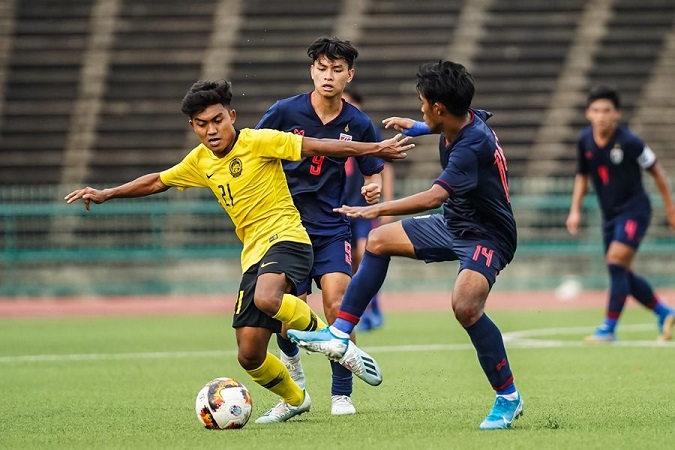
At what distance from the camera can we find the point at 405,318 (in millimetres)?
15844

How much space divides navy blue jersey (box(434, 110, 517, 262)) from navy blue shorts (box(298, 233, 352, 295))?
3.21 ft

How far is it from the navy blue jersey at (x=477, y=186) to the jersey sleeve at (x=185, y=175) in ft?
4.72

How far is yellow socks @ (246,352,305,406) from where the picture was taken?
711 cm

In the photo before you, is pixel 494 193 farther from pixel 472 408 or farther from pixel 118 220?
pixel 118 220

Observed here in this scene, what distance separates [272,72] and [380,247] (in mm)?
17559

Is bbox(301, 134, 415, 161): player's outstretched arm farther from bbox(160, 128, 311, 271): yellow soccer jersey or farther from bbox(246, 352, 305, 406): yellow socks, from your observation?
bbox(246, 352, 305, 406): yellow socks

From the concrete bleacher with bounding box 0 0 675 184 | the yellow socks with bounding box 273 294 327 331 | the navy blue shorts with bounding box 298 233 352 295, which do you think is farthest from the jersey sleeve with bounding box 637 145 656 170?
the concrete bleacher with bounding box 0 0 675 184

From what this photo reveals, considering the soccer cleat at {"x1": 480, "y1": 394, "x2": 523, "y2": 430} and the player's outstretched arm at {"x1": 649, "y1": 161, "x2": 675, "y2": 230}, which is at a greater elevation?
the player's outstretched arm at {"x1": 649, "y1": 161, "x2": 675, "y2": 230}

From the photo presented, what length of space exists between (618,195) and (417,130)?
536 cm

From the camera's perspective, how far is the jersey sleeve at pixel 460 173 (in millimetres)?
6477

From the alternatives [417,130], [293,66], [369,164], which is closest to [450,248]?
[417,130]

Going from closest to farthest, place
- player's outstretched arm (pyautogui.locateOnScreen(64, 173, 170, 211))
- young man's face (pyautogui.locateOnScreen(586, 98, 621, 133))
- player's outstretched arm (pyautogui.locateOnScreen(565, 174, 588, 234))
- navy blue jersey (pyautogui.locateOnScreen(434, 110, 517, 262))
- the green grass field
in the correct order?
the green grass field
navy blue jersey (pyautogui.locateOnScreen(434, 110, 517, 262))
player's outstretched arm (pyautogui.locateOnScreen(64, 173, 170, 211))
young man's face (pyautogui.locateOnScreen(586, 98, 621, 133))
player's outstretched arm (pyautogui.locateOnScreen(565, 174, 588, 234))

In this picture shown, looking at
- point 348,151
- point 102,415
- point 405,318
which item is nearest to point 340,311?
point 348,151

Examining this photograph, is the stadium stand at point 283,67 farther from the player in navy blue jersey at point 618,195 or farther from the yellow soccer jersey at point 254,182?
the yellow soccer jersey at point 254,182
